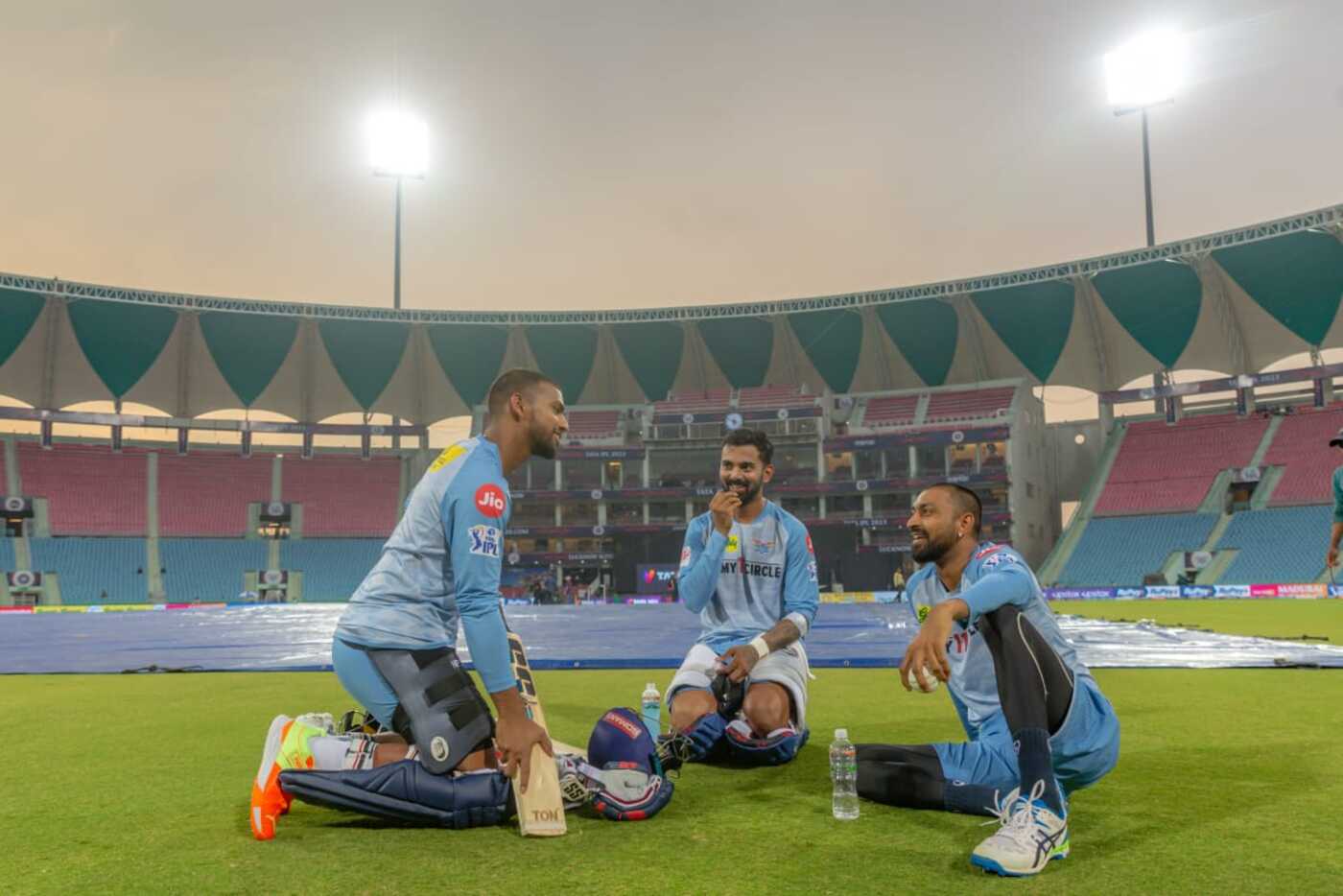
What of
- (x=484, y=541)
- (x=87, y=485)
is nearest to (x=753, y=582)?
(x=484, y=541)

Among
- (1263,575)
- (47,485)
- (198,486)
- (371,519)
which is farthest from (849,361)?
(47,485)

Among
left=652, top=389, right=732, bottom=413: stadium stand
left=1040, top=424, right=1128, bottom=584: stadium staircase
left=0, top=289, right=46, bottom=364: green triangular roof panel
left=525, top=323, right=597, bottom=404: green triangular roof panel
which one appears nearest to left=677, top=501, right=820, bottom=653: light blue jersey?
left=1040, top=424, right=1128, bottom=584: stadium staircase

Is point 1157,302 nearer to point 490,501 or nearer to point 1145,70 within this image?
point 1145,70

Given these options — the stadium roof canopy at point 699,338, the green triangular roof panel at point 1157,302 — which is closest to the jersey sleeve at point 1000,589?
the stadium roof canopy at point 699,338

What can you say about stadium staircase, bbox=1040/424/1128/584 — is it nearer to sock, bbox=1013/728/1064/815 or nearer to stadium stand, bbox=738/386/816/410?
stadium stand, bbox=738/386/816/410

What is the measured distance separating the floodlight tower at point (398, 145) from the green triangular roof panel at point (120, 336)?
15222mm

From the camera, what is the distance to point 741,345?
2391 inches

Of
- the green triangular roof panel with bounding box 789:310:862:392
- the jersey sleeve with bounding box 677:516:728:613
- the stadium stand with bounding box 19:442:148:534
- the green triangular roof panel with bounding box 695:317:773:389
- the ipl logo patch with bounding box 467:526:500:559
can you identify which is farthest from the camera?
the green triangular roof panel with bounding box 695:317:773:389

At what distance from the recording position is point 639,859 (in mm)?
3770

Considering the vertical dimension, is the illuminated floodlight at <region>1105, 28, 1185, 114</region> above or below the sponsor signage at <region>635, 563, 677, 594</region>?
above

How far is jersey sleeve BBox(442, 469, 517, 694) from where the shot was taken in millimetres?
3986

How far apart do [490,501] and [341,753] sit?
4.98 ft

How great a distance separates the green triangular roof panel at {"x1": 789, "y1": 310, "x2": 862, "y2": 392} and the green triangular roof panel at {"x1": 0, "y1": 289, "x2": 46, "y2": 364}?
42.8 meters

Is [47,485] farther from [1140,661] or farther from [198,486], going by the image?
[1140,661]
